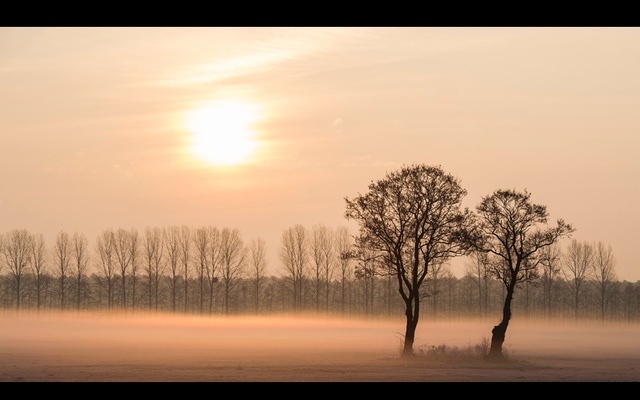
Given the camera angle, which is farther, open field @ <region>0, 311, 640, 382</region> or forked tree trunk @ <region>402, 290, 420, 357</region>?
forked tree trunk @ <region>402, 290, 420, 357</region>

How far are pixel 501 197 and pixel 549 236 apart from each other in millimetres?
4130

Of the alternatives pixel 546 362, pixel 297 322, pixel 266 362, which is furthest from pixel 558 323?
pixel 266 362

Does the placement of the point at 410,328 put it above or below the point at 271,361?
above

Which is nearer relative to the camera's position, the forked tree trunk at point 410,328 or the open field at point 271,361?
the open field at point 271,361

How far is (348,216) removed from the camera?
61969 millimetres

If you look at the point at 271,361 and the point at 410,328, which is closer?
the point at 271,361

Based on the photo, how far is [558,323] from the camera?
480 ft

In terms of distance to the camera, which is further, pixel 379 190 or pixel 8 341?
pixel 8 341
